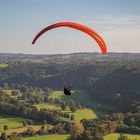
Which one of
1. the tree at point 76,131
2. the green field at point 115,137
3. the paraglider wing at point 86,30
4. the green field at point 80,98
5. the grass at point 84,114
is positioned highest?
the paraglider wing at point 86,30

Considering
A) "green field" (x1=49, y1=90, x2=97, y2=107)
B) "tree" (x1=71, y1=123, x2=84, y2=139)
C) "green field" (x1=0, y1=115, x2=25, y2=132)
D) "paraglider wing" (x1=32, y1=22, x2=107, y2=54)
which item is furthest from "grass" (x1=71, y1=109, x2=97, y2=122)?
"paraglider wing" (x1=32, y1=22, x2=107, y2=54)

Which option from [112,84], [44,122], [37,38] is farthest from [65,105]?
[37,38]

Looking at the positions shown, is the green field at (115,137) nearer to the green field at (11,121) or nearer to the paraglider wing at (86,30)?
the green field at (11,121)

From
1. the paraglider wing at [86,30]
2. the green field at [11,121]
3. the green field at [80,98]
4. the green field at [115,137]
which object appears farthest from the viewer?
the green field at [80,98]

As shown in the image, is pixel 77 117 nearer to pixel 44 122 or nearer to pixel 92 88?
pixel 44 122

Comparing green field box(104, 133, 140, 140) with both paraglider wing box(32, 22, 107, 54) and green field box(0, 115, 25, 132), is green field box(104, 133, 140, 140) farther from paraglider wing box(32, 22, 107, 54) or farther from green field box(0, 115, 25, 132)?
paraglider wing box(32, 22, 107, 54)

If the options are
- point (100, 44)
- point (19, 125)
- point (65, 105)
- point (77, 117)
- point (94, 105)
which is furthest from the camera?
point (94, 105)

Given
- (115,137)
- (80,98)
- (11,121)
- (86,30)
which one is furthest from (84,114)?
(86,30)

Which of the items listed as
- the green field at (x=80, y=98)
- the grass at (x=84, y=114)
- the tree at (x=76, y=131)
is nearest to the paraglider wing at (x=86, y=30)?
the tree at (x=76, y=131)

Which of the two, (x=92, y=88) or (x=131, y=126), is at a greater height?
(x=92, y=88)
